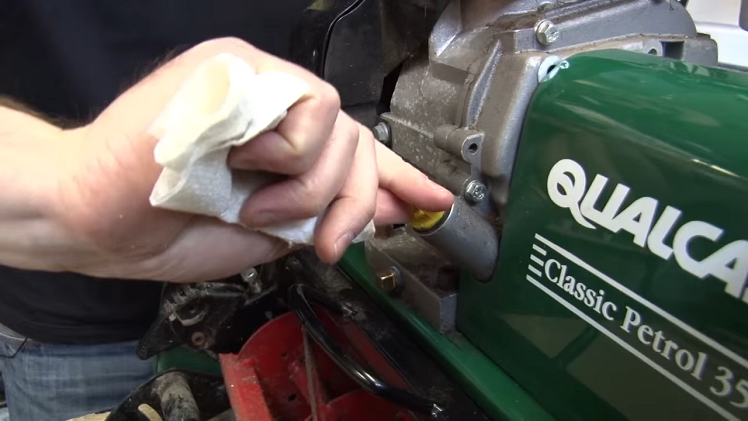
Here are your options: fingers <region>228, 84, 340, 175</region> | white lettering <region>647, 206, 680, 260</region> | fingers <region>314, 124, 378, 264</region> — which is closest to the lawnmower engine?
white lettering <region>647, 206, 680, 260</region>

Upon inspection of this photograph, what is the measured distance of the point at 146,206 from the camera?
0.30 meters

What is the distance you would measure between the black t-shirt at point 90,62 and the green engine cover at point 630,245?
0.58 metres

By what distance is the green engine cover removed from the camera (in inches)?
13.6

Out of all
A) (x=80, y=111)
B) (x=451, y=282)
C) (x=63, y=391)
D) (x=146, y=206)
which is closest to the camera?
(x=146, y=206)

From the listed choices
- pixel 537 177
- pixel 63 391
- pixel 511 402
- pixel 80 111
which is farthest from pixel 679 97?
pixel 63 391

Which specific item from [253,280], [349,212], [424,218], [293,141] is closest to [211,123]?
[293,141]

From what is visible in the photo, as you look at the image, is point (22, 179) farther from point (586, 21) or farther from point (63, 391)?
point (63, 391)

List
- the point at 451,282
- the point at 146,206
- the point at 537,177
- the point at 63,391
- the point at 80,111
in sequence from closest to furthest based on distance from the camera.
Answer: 1. the point at 146,206
2. the point at 537,177
3. the point at 451,282
4. the point at 80,111
5. the point at 63,391

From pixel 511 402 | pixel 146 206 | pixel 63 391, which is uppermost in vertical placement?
pixel 146 206

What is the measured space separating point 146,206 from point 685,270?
327mm

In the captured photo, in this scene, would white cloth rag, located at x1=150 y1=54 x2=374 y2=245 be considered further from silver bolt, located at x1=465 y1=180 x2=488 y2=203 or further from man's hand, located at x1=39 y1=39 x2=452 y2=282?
silver bolt, located at x1=465 y1=180 x2=488 y2=203

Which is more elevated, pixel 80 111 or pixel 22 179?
pixel 22 179

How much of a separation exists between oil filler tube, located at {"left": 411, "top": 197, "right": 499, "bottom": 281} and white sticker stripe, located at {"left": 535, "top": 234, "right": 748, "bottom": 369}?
0.05 m

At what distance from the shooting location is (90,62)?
865mm
